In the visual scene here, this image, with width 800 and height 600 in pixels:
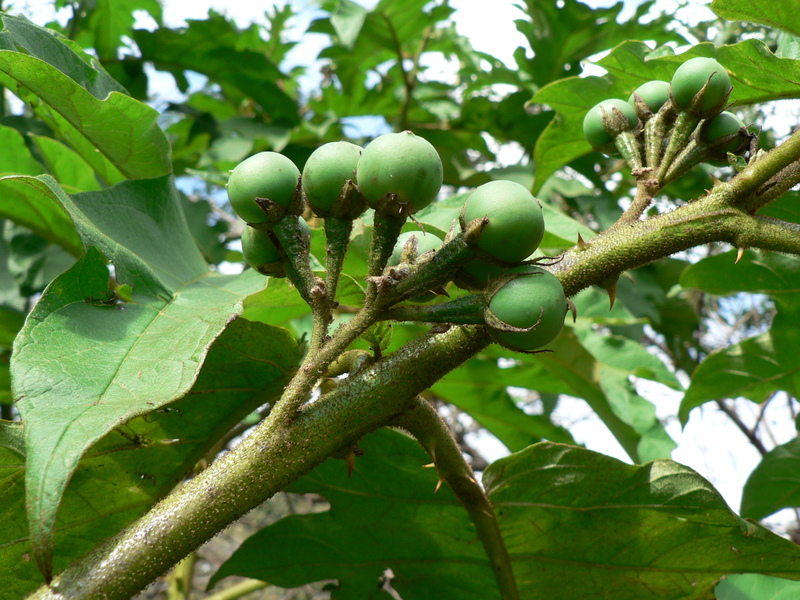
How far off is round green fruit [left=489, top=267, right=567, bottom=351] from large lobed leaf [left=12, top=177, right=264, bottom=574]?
0.44m

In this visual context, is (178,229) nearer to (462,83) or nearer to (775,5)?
(775,5)

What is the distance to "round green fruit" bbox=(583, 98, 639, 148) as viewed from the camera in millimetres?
1516

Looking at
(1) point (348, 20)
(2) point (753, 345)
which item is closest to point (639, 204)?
(2) point (753, 345)

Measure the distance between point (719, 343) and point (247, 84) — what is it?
3.82m

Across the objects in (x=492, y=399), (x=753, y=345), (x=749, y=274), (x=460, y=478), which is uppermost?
(x=460, y=478)

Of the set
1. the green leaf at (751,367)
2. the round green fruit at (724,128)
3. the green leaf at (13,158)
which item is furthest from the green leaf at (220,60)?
the round green fruit at (724,128)

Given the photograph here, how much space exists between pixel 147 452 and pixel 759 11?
Answer: 1.49m

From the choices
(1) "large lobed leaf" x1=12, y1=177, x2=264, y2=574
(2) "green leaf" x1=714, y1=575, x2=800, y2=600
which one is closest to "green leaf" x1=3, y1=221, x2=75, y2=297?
(1) "large lobed leaf" x1=12, y1=177, x2=264, y2=574

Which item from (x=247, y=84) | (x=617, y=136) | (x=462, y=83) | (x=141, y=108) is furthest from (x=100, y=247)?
(x=462, y=83)

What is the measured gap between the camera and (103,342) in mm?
1066

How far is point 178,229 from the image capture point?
1.74 metres

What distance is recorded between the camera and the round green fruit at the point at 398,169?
103 cm

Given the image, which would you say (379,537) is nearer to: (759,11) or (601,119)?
(601,119)

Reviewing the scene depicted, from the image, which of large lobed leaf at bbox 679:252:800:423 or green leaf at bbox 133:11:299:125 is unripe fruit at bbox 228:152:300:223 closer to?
large lobed leaf at bbox 679:252:800:423
